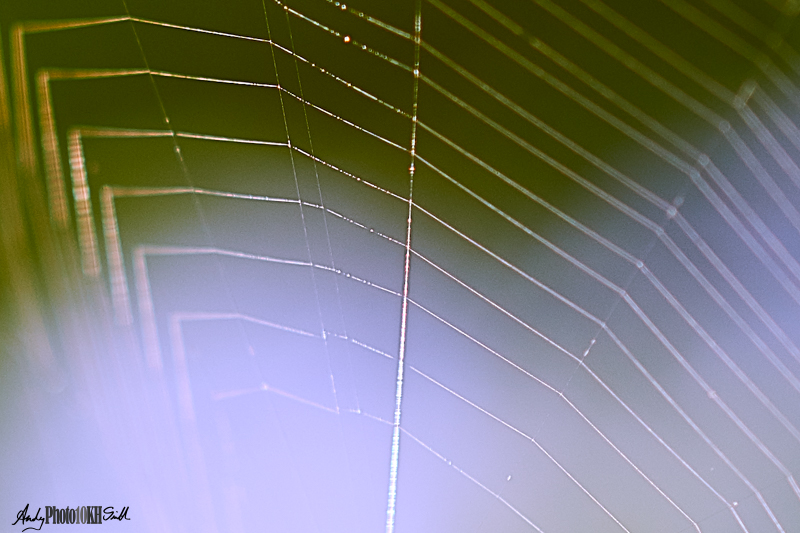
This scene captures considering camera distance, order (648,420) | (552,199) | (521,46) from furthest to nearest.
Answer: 1. (648,420)
2. (552,199)
3. (521,46)

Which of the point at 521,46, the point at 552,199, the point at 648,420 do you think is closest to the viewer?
the point at 521,46

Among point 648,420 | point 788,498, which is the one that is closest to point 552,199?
point 648,420

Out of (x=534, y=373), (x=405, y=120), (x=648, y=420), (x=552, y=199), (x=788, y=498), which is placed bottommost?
(x=788, y=498)

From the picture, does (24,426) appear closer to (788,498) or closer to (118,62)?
(118,62)

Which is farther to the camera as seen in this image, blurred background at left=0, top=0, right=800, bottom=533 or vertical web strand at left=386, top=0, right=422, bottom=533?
vertical web strand at left=386, top=0, right=422, bottom=533

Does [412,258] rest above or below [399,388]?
above

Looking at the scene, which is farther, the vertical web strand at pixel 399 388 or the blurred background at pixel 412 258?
the vertical web strand at pixel 399 388

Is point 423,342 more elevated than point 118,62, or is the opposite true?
point 118,62

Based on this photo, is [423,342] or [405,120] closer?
[405,120]
